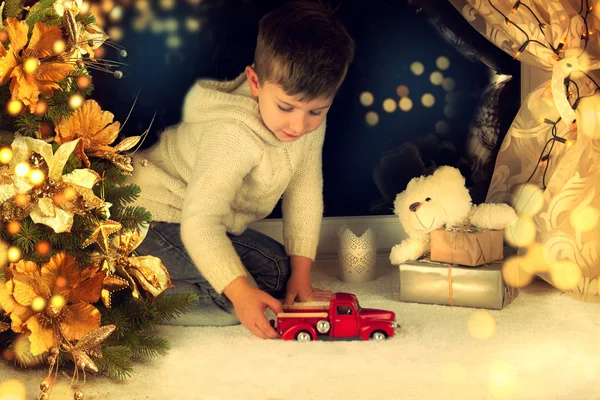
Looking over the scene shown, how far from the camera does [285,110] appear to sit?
1.59 m

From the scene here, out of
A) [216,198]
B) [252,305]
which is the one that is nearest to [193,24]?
[216,198]

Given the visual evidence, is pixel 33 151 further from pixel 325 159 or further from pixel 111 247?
pixel 325 159

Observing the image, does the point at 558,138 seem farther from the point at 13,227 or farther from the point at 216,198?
the point at 13,227

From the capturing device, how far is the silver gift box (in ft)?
5.70

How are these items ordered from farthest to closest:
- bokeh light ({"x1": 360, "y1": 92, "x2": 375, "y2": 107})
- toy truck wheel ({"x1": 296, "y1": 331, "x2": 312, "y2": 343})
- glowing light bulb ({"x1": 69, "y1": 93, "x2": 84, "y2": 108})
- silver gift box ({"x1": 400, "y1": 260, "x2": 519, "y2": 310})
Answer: bokeh light ({"x1": 360, "y1": 92, "x2": 375, "y2": 107})
silver gift box ({"x1": 400, "y1": 260, "x2": 519, "y2": 310})
toy truck wheel ({"x1": 296, "y1": 331, "x2": 312, "y2": 343})
glowing light bulb ({"x1": 69, "y1": 93, "x2": 84, "y2": 108})

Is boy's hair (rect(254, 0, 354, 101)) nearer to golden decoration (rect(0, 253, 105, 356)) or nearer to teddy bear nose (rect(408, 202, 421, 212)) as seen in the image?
teddy bear nose (rect(408, 202, 421, 212))

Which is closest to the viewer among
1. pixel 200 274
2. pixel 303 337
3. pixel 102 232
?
pixel 102 232

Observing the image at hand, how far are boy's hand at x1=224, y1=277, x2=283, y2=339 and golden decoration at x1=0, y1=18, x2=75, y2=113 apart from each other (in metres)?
0.59

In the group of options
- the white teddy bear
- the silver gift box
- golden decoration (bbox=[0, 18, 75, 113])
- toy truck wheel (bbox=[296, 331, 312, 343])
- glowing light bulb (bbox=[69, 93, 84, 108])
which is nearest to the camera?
golden decoration (bbox=[0, 18, 75, 113])

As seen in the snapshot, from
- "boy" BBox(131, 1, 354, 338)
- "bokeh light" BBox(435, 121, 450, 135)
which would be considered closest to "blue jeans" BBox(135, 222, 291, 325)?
"boy" BBox(131, 1, 354, 338)

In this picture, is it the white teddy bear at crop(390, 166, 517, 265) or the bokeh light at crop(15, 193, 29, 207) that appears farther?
the white teddy bear at crop(390, 166, 517, 265)

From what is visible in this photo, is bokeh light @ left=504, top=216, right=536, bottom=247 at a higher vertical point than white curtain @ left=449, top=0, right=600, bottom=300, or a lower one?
lower

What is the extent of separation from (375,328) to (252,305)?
0.87 ft

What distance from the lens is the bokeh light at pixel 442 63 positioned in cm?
232
